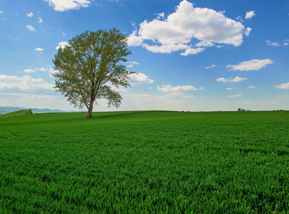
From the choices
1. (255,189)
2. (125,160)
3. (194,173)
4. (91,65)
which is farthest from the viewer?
(91,65)

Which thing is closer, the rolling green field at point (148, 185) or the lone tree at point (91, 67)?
the rolling green field at point (148, 185)

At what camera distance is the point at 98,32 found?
107ft

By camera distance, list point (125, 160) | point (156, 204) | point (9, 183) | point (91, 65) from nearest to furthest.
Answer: point (156, 204), point (9, 183), point (125, 160), point (91, 65)

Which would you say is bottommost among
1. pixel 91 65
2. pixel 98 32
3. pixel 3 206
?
pixel 3 206

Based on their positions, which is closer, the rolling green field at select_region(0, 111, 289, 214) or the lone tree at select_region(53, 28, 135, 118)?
the rolling green field at select_region(0, 111, 289, 214)

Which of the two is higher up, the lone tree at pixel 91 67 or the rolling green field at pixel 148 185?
the lone tree at pixel 91 67

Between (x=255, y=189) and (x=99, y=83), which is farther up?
(x=99, y=83)

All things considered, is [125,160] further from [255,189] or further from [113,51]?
[113,51]

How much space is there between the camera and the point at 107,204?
8.27 ft

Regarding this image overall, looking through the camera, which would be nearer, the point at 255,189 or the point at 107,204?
the point at 107,204

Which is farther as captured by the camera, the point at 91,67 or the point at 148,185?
the point at 91,67

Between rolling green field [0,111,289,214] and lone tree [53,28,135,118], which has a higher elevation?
lone tree [53,28,135,118]

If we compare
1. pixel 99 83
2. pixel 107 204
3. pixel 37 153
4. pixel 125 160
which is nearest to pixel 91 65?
pixel 99 83

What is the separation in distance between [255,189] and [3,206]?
4299 millimetres
